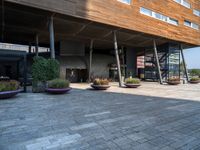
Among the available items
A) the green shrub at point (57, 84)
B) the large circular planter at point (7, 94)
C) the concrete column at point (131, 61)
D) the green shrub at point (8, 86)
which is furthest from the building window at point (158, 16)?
the large circular planter at point (7, 94)

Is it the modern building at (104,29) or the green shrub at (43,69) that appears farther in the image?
the modern building at (104,29)

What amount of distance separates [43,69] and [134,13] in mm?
10974

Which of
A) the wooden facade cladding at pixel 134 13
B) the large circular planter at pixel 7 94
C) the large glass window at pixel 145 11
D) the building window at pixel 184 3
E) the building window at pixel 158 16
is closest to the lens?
the large circular planter at pixel 7 94

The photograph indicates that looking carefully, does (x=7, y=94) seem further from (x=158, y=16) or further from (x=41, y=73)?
(x=158, y=16)

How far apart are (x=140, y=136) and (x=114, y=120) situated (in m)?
1.31

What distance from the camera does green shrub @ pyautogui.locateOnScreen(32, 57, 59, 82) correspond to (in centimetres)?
1077

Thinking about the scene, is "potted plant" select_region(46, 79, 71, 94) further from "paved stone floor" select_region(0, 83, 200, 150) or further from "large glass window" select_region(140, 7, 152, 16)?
"large glass window" select_region(140, 7, 152, 16)

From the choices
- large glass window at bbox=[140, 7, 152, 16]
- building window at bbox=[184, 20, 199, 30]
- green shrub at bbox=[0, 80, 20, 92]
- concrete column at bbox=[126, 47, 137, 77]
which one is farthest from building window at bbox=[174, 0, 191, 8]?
green shrub at bbox=[0, 80, 20, 92]

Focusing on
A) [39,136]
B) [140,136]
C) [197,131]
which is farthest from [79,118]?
[197,131]

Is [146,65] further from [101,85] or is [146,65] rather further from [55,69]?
[55,69]

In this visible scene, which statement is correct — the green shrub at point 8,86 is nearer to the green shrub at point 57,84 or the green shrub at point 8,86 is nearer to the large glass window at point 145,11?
the green shrub at point 57,84

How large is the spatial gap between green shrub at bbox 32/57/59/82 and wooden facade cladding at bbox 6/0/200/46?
3.81 metres

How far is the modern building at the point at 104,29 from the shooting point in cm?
1213

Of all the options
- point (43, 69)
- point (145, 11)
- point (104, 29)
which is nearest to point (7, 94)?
point (43, 69)
